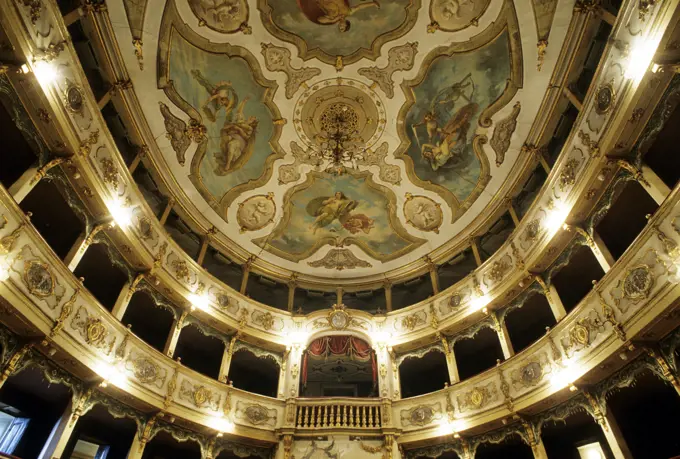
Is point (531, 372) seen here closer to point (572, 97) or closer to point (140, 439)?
point (572, 97)

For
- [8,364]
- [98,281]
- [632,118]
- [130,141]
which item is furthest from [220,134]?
[632,118]

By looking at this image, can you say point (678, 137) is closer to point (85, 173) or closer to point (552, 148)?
point (552, 148)

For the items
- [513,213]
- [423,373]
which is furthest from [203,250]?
[513,213]

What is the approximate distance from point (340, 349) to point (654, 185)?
36.7ft

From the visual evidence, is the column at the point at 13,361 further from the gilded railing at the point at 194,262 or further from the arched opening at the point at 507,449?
the arched opening at the point at 507,449

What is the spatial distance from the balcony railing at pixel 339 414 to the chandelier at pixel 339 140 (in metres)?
8.05

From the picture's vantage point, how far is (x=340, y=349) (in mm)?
15430

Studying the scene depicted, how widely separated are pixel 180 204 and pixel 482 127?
11.3m

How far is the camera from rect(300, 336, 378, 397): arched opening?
604 inches

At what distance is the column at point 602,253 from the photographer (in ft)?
31.1

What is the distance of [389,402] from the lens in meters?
13.4

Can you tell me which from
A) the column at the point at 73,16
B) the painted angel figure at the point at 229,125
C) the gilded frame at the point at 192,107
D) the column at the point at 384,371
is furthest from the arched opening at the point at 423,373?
the column at the point at 73,16

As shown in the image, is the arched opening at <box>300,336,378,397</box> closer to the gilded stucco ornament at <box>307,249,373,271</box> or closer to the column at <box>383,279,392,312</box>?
the column at <box>383,279,392,312</box>

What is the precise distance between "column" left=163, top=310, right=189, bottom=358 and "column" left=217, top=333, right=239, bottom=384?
5.64 feet
